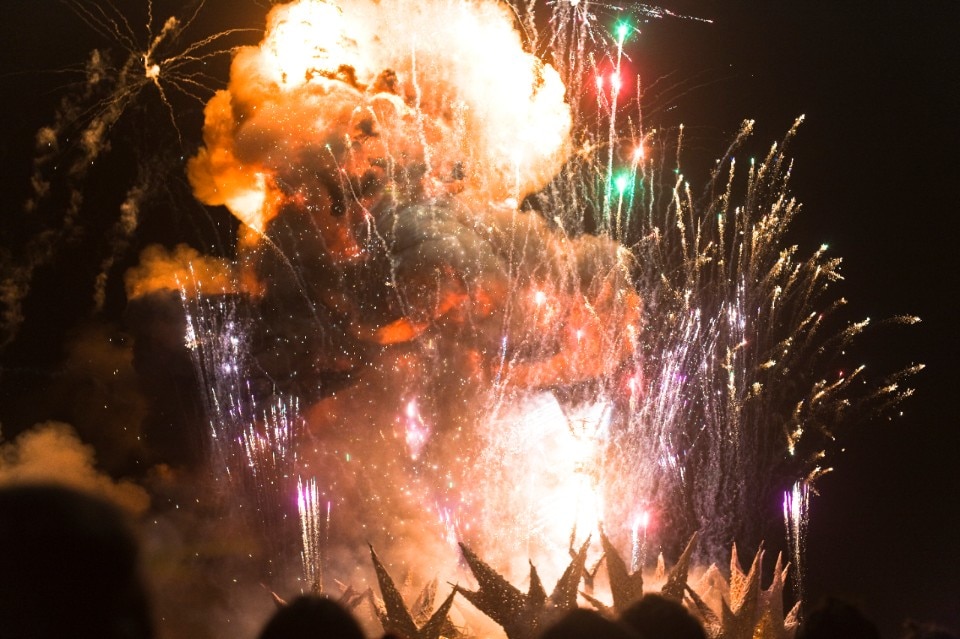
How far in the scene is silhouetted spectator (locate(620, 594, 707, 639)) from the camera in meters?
2.53

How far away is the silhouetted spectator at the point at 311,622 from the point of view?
2080mm

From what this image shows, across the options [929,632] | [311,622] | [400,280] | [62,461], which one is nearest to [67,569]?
[311,622]

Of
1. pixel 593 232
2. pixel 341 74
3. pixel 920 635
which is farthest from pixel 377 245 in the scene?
pixel 920 635

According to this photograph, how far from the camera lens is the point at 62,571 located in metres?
1.78

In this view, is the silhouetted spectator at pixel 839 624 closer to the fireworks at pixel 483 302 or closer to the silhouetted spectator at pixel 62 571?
the silhouetted spectator at pixel 62 571

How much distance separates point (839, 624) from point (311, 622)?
5.97 ft

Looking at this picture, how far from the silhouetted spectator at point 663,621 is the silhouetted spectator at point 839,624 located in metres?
0.42

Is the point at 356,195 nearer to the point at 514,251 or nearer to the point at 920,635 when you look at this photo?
the point at 514,251

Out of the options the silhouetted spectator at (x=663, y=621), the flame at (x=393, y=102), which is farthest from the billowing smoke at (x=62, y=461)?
the silhouetted spectator at (x=663, y=621)

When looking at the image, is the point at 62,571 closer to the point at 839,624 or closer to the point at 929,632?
the point at 839,624

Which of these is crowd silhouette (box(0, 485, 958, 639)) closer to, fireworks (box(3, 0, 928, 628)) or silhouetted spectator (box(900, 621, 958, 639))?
silhouetted spectator (box(900, 621, 958, 639))

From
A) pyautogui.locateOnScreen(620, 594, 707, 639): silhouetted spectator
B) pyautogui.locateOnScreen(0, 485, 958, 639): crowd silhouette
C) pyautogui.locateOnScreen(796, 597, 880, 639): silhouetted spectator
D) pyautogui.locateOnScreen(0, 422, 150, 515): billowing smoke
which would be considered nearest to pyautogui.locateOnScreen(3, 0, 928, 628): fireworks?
pyautogui.locateOnScreen(0, 422, 150, 515): billowing smoke

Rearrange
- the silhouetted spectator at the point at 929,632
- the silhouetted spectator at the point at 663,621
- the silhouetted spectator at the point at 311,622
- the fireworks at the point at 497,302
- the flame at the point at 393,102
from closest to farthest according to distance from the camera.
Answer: the silhouetted spectator at the point at 311,622, the silhouetted spectator at the point at 663,621, the silhouetted spectator at the point at 929,632, the flame at the point at 393,102, the fireworks at the point at 497,302

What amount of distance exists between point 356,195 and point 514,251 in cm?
278
